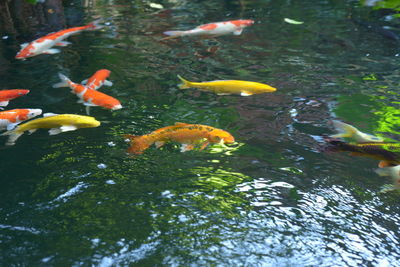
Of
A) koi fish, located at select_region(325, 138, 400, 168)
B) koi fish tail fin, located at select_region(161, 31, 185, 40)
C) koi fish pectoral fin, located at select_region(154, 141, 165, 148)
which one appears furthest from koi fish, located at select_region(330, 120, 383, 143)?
koi fish tail fin, located at select_region(161, 31, 185, 40)

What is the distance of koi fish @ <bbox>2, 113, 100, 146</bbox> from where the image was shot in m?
3.99

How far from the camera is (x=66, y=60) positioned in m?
5.99

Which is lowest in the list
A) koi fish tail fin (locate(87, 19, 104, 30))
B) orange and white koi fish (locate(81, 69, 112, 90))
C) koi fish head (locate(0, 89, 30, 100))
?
orange and white koi fish (locate(81, 69, 112, 90))

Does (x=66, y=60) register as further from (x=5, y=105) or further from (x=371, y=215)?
(x=371, y=215)

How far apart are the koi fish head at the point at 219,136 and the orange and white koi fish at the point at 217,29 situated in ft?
9.63

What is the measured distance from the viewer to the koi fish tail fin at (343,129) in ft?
12.8

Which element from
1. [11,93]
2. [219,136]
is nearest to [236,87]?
[219,136]

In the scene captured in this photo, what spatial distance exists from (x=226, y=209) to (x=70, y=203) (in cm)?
116

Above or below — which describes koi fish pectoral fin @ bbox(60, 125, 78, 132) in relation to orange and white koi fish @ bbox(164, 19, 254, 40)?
below

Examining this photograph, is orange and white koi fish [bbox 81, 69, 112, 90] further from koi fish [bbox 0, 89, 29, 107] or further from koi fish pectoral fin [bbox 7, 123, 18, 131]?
koi fish pectoral fin [bbox 7, 123, 18, 131]

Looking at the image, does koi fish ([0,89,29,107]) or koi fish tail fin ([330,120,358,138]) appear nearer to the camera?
koi fish tail fin ([330,120,358,138])

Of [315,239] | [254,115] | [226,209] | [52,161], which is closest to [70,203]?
[52,161]

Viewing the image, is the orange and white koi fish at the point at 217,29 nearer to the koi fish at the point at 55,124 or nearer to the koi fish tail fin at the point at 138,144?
the koi fish at the point at 55,124

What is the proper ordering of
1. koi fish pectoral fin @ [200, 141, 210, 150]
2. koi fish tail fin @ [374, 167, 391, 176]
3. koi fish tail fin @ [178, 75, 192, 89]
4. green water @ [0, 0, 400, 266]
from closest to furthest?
green water @ [0, 0, 400, 266]
koi fish tail fin @ [374, 167, 391, 176]
koi fish pectoral fin @ [200, 141, 210, 150]
koi fish tail fin @ [178, 75, 192, 89]
